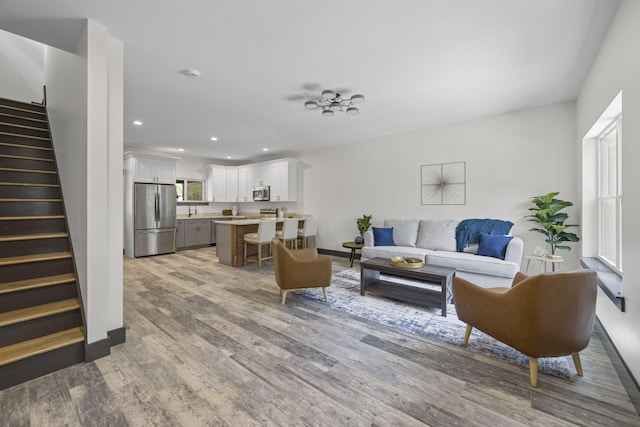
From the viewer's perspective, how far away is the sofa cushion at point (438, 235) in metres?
4.51

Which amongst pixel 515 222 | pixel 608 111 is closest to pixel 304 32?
pixel 608 111

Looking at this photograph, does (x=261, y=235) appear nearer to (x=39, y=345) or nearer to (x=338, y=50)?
(x=39, y=345)

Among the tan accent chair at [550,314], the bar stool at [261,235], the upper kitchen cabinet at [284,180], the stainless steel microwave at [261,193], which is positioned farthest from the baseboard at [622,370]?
the stainless steel microwave at [261,193]

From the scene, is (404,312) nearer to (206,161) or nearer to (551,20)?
(551,20)

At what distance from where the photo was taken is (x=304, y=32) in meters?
2.28

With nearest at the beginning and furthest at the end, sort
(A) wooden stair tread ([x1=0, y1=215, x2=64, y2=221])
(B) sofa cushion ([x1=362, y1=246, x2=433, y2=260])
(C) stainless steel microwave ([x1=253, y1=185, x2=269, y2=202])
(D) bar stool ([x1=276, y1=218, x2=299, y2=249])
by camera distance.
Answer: (A) wooden stair tread ([x1=0, y1=215, x2=64, y2=221]) < (B) sofa cushion ([x1=362, y1=246, x2=433, y2=260]) < (D) bar stool ([x1=276, y1=218, x2=299, y2=249]) < (C) stainless steel microwave ([x1=253, y1=185, x2=269, y2=202])

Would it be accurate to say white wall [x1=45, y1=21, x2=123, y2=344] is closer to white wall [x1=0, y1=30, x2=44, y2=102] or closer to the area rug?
the area rug

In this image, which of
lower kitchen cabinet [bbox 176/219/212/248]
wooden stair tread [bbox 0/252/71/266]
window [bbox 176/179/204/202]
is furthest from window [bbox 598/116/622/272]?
window [bbox 176/179/204/202]

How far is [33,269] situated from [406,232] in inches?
195

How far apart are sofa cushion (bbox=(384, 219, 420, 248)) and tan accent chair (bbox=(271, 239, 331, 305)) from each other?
2.08m

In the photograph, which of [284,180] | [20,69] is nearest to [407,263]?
[284,180]

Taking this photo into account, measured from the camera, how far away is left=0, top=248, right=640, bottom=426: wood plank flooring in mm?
1578

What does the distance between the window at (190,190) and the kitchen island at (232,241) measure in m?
2.87

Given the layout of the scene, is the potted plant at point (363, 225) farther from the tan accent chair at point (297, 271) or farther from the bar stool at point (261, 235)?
the tan accent chair at point (297, 271)
